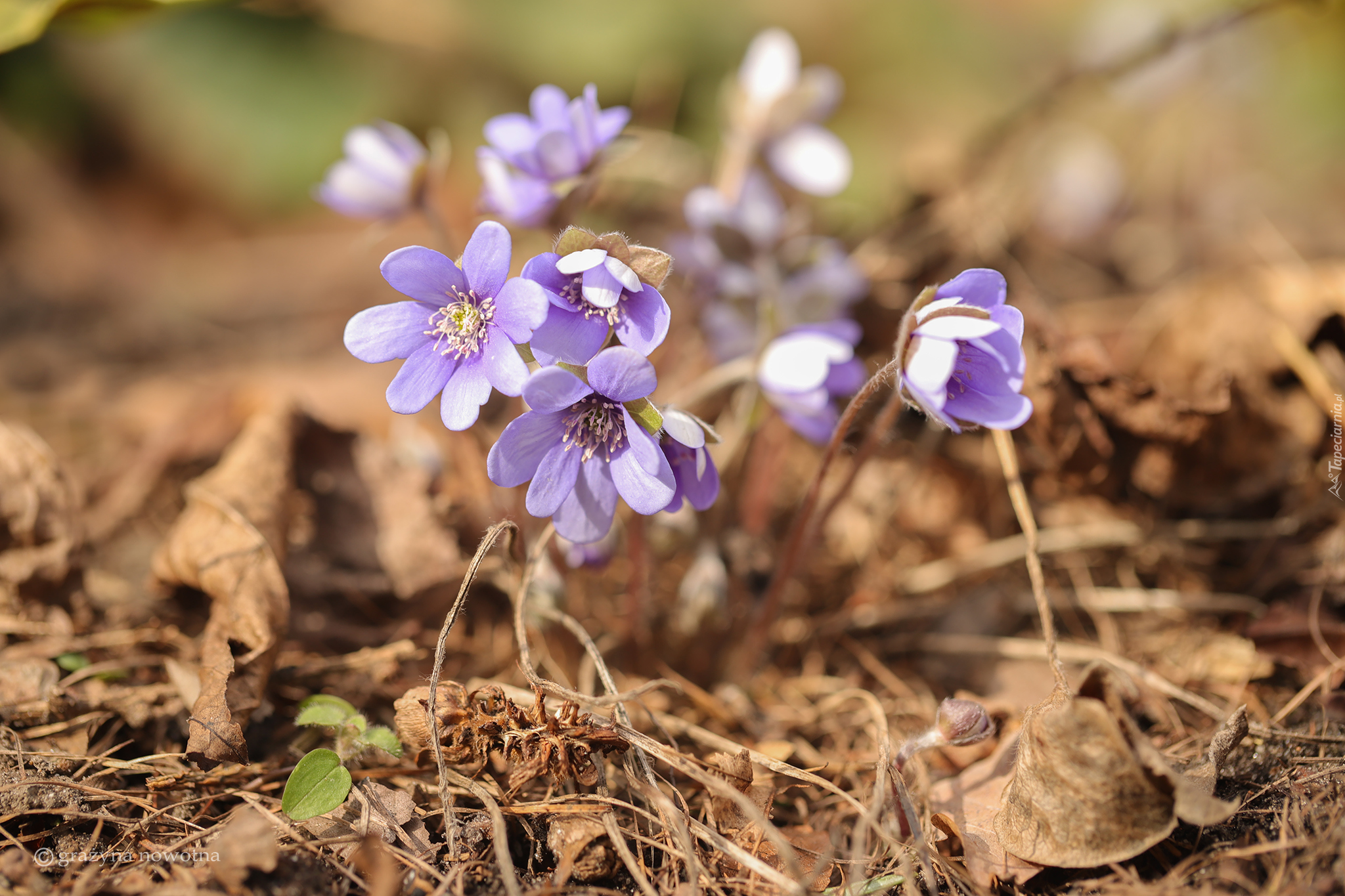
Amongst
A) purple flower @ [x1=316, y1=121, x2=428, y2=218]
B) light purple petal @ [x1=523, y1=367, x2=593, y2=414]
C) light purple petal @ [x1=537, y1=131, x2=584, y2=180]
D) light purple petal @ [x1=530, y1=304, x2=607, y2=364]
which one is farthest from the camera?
purple flower @ [x1=316, y1=121, x2=428, y2=218]

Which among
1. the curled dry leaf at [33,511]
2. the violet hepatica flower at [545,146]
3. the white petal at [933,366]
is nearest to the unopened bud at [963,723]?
the white petal at [933,366]

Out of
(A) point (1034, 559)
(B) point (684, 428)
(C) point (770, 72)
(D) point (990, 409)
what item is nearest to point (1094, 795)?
(A) point (1034, 559)

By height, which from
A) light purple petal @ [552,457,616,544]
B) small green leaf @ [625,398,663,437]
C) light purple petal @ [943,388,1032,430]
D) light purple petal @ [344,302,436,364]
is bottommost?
light purple petal @ [552,457,616,544]

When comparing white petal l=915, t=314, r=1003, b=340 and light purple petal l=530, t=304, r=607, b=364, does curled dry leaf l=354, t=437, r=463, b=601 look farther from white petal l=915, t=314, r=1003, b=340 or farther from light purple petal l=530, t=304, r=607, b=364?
white petal l=915, t=314, r=1003, b=340

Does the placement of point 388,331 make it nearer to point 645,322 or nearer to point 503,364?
point 503,364

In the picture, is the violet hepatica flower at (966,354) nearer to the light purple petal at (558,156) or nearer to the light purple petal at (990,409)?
the light purple petal at (990,409)

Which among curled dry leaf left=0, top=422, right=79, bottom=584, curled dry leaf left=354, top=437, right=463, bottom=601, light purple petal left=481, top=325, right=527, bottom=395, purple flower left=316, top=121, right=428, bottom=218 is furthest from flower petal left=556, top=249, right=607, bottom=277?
curled dry leaf left=0, top=422, right=79, bottom=584

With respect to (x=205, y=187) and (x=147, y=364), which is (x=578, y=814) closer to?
(x=147, y=364)
